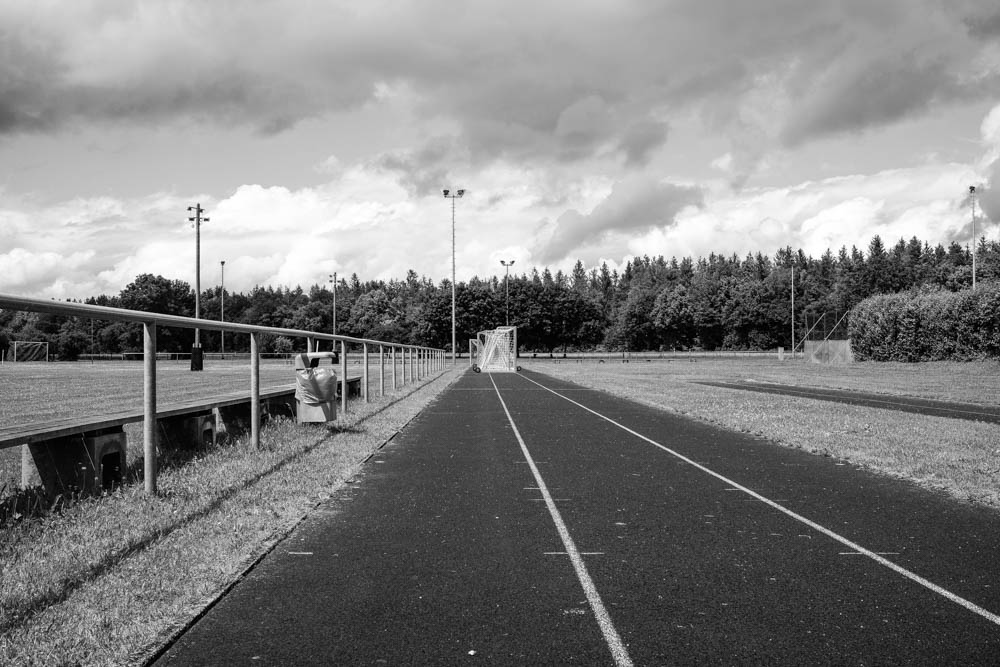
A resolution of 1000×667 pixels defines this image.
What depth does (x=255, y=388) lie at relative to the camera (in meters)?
9.73

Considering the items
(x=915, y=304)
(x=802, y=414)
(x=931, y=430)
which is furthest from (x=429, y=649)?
(x=915, y=304)

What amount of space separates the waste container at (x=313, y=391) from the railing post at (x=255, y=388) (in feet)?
3.98

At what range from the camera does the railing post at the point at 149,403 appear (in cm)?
669

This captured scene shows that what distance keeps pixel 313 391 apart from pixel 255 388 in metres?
1.80

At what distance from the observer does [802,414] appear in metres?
15.2

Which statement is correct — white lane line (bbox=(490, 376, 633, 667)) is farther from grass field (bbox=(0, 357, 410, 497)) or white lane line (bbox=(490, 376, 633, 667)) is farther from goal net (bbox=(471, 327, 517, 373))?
goal net (bbox=(471, 327, 517, 373))

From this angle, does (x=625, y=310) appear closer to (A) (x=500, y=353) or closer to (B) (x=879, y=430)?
(A) (x=500, y=353)

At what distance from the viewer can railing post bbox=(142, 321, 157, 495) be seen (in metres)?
6.69

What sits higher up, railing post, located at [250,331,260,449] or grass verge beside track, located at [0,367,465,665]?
railing post, located at [250,331,260,449]

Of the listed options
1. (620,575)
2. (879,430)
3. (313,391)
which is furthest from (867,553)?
(313,391)

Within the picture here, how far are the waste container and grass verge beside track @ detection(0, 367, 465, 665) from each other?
Result: 260 cm

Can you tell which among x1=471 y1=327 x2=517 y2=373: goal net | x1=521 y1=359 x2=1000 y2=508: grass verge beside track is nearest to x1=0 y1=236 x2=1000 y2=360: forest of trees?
x1=471 y1=327 x2=517 y2=373: goal net

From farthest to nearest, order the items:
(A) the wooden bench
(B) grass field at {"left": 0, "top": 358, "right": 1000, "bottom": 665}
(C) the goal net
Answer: (C) the goal net < (A) the wooden bench < (B) grass field at {"left": 0, "top": 358, "right": 1000, "bottom": 665}

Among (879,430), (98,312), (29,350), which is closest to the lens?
(29,350)
